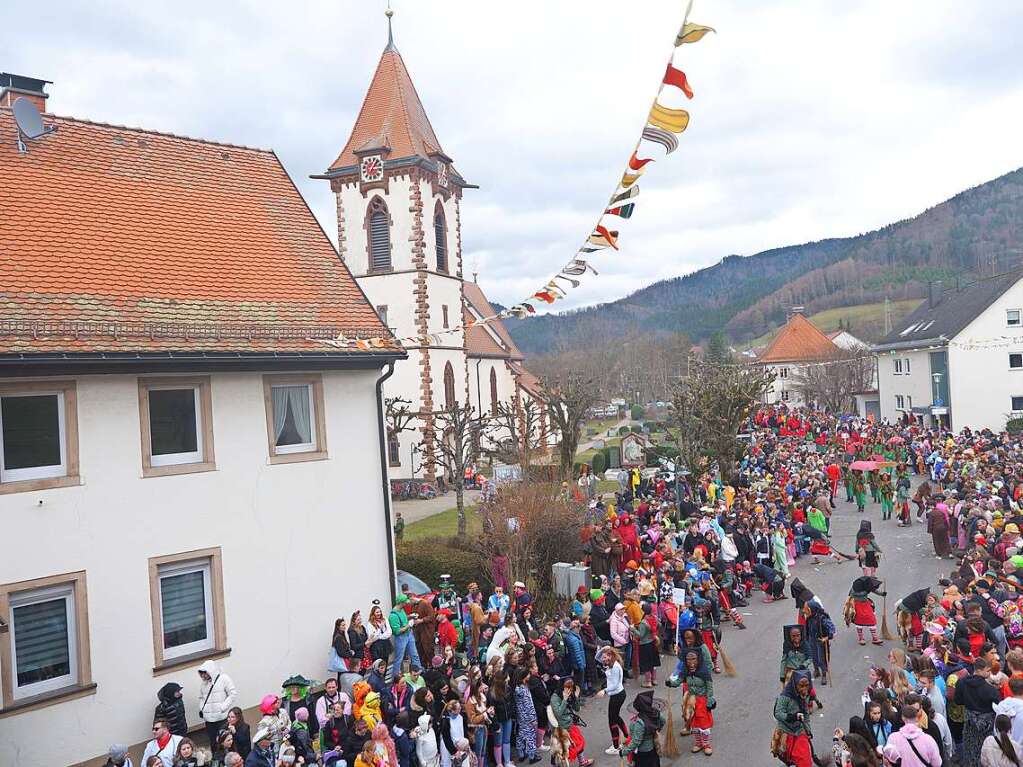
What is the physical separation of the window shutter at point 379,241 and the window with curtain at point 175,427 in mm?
25096

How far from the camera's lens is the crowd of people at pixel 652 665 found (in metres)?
8.96

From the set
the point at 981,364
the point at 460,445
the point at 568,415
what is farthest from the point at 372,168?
the point at 981,364

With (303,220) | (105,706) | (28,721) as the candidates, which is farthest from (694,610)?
(303,220)

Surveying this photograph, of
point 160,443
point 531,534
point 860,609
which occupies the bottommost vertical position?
point 860,609

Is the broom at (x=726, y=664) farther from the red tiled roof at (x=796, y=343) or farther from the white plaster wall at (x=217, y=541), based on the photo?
the red tiled roof at (x=796, y=343)

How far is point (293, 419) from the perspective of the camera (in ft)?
44.5

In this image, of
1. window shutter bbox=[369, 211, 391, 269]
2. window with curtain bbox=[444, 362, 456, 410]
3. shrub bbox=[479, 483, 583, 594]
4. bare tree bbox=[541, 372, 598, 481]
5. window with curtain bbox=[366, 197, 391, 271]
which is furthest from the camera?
window with curtain bbox=[444, 362, 456, 410]

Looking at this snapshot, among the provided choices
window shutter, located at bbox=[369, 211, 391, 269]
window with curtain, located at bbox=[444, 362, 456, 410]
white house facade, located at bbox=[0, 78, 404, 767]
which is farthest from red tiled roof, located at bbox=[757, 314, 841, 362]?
white house facade, located at bbox=[0, 78, 404, 767]

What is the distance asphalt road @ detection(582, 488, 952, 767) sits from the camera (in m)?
10.8

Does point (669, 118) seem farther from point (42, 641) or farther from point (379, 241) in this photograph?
point (379, 241)

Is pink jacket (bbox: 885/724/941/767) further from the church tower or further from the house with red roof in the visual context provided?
the house with red roof

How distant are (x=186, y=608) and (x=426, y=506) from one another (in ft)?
70.2

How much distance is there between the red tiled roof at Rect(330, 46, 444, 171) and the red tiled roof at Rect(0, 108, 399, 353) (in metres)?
20.2

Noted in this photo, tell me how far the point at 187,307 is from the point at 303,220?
421 cm
